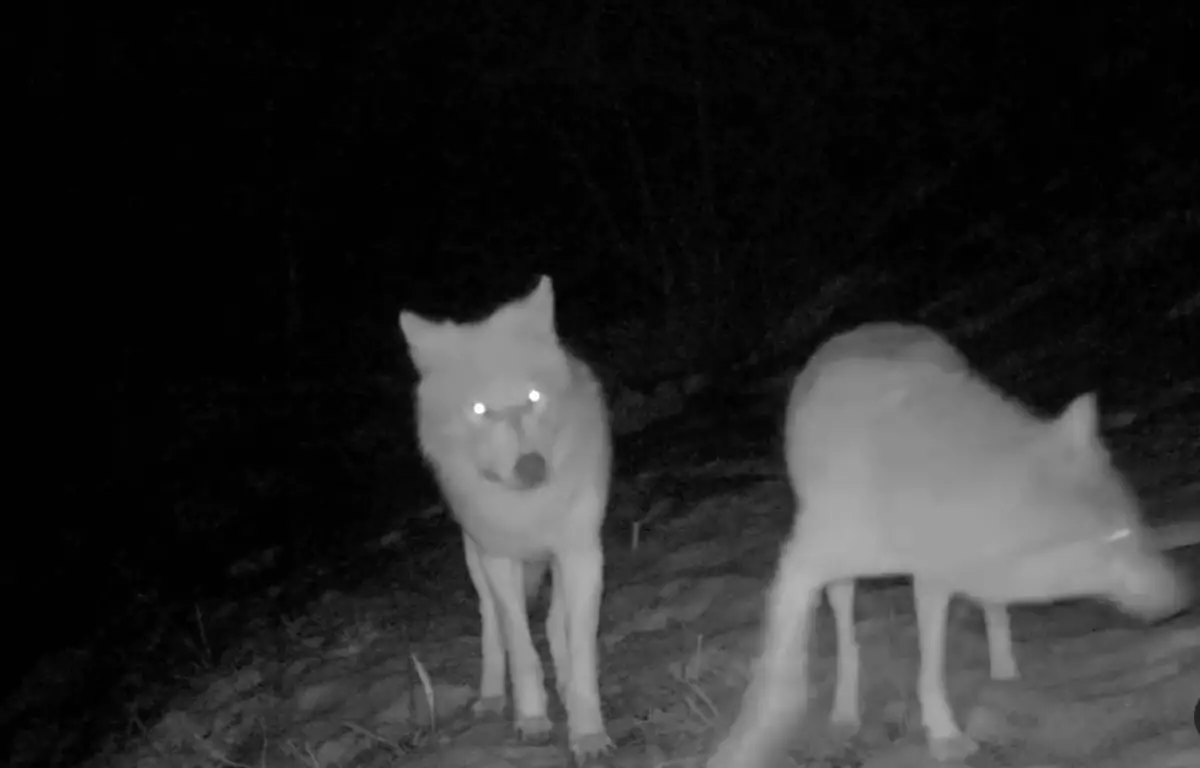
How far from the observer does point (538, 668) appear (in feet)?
10.3

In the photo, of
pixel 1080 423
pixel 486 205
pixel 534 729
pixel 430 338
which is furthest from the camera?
pixel 486 205

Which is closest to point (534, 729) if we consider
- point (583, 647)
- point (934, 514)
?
point (583, 647)

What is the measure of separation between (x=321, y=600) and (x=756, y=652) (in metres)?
2.36

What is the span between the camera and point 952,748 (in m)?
2.59

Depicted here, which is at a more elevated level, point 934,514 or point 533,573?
point 934,514

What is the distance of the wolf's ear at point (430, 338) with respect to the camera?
274 centimetres

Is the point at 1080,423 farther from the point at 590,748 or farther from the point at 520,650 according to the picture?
the point at 520,650

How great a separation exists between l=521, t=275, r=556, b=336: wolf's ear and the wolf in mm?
761

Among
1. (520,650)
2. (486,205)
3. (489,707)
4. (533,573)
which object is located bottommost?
(489,707)

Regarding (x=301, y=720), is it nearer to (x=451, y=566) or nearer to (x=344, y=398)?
(x=451, y=566)

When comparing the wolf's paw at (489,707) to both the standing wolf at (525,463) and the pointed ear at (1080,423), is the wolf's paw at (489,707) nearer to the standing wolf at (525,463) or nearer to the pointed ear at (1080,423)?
the standing wolf at (525,463)

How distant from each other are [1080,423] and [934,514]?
0.38 m

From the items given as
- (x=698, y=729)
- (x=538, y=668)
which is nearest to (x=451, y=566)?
(x=538, y=668)

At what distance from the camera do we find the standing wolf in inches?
103
